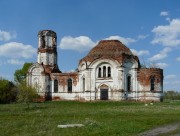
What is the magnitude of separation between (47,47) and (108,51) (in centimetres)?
1321

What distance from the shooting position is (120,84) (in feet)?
178

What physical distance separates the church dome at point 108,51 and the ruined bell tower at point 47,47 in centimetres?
915

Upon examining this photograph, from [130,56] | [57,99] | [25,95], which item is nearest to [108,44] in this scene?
[130,56]

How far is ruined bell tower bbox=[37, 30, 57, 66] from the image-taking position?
210ft

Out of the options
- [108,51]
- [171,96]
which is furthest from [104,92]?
[171,96]

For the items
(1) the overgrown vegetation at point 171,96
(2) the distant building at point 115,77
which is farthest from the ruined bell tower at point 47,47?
(1) the overgrown vegetation at point 171,96

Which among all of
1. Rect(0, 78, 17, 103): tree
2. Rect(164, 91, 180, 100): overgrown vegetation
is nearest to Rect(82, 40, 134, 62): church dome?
Rect(0, 78, 17, 103): tree

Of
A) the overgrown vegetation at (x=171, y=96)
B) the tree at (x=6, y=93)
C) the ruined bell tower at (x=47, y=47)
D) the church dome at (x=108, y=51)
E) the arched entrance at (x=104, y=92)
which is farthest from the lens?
the overgrown vegetation at (x=171, y=96)

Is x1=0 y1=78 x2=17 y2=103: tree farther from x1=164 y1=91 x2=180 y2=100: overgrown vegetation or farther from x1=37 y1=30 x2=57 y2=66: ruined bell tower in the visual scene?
x1=164 y1=91 x2=180 y2=100: overgrown vegetation

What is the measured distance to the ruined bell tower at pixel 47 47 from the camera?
64.1 m

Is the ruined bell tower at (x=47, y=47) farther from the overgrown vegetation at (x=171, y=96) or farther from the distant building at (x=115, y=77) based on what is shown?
the overgrown vegetation at (x=171, y=96)

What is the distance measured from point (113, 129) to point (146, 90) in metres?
39.0

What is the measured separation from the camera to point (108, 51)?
56.3 meters

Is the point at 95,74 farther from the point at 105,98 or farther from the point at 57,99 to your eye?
the point at 57,99
